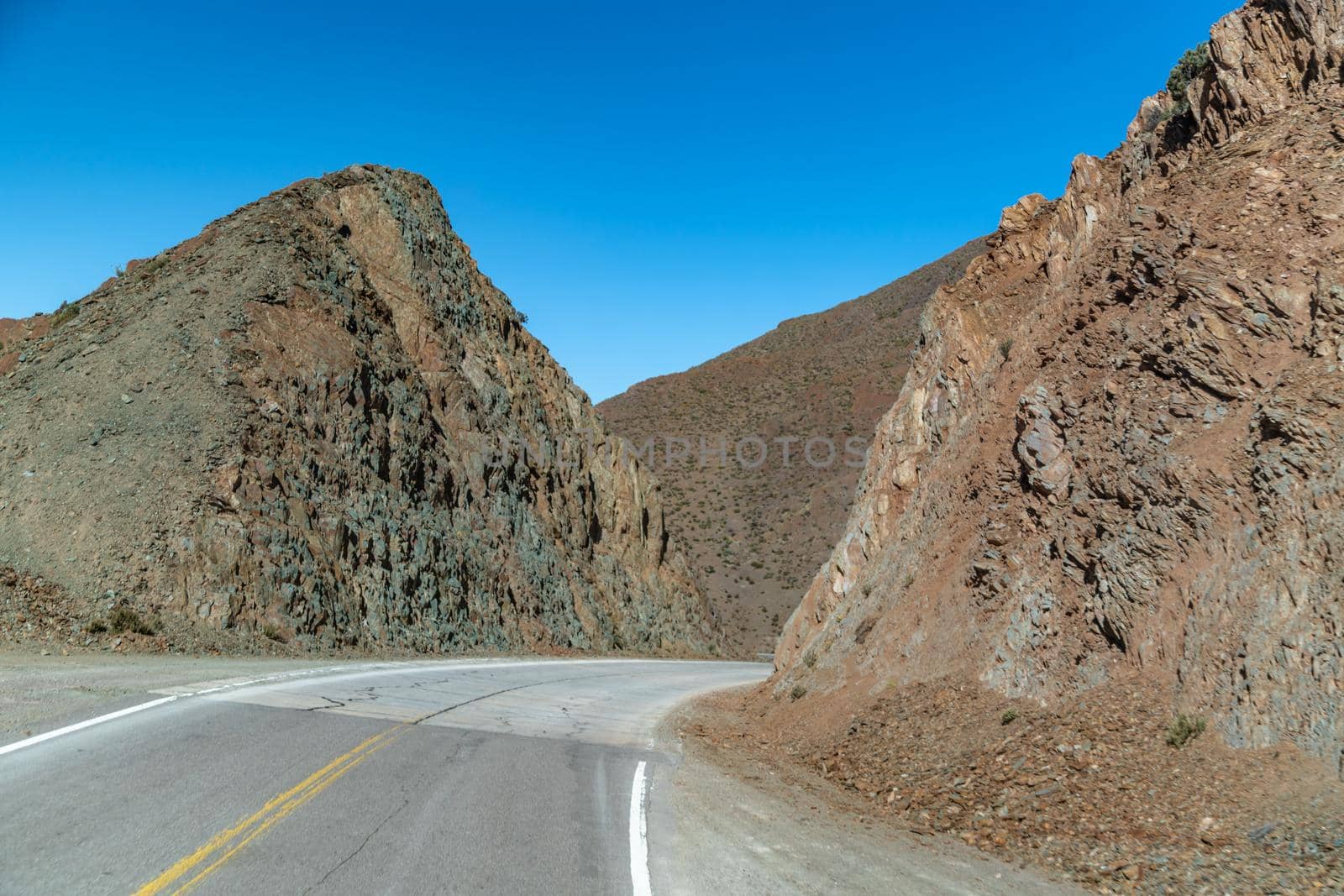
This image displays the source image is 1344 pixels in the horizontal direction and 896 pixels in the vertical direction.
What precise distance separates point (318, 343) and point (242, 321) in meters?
2.44

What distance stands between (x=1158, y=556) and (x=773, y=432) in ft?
239

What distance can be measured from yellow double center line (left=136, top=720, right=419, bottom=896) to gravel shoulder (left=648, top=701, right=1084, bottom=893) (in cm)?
290

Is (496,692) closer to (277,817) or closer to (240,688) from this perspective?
(240,688)

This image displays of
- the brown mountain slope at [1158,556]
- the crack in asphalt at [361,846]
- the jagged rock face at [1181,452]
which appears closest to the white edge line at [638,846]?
the crack in asphalt at [361,846]

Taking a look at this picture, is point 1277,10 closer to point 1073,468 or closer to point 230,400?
A: point 1073,468

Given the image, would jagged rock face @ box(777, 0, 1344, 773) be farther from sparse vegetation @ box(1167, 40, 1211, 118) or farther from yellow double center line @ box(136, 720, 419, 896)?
yellow double center line @ box(136, 720, 419, 896)

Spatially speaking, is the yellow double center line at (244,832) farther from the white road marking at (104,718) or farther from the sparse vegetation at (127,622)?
the sparse vegetation at (127,622)

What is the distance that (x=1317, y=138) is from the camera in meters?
11.0

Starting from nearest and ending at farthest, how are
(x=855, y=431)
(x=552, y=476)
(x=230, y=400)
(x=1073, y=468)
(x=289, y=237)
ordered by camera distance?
(x=1073, y=468) → (x=230, y=400) → (x=289, y=237) → (x=552, y=476) → (x=855, y=431)

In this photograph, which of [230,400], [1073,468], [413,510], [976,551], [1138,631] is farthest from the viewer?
[413,510]

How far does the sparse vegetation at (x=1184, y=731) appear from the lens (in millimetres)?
7652

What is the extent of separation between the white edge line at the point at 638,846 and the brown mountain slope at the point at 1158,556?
2.65 meters

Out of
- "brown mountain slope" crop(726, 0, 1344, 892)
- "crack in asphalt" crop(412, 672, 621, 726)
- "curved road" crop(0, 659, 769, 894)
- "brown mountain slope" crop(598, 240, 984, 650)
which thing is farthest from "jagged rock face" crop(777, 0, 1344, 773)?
"brown mountain slope" crop(598, 240, 984, 650)

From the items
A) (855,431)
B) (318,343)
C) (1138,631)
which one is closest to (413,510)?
(318,343)
